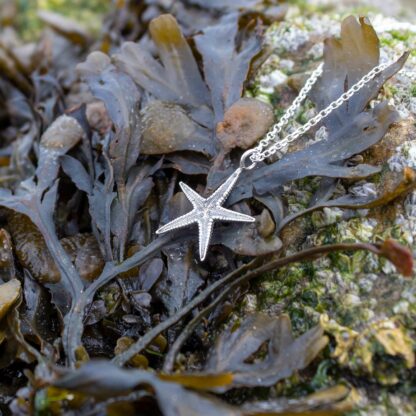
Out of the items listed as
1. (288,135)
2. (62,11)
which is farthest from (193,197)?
(62,11)

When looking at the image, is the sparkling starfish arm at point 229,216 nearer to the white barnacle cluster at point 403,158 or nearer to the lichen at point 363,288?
the lichen at point 363,288

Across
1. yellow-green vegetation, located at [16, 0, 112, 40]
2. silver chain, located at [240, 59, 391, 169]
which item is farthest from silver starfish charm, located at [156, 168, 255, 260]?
yellow-green vegetation, located at [16, 0, 112, 40]

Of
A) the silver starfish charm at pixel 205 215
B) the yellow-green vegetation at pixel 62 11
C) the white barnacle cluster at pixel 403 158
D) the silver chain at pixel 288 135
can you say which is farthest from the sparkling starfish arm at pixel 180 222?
the yellow-green vegetation at pixel 62 11

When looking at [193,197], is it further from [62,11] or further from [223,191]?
[62,11]

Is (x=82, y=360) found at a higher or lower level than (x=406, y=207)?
lower

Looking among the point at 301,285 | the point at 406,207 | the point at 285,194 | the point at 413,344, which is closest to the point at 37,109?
the point at 285,194

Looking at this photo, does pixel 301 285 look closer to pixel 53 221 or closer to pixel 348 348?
pixel 348 348
